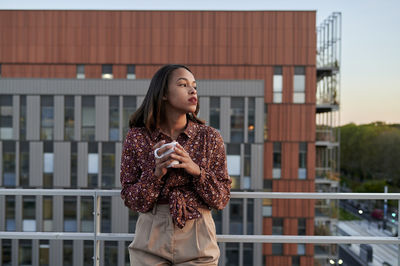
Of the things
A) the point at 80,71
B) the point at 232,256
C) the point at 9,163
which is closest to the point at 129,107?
the point at 80,71

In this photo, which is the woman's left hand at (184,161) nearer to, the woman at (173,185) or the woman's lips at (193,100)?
the woman at (173,185)

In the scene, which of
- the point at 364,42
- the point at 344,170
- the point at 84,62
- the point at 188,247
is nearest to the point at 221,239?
the point at 188,247

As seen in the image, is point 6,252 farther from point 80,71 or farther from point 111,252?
point 80,71

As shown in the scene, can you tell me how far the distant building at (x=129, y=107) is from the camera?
16969 mm

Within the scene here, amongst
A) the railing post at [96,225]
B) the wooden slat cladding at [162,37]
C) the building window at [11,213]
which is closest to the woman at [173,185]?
the railing post at [96,225]

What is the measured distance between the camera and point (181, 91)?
121 centimetres

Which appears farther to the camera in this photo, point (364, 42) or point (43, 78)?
point (364, 42)

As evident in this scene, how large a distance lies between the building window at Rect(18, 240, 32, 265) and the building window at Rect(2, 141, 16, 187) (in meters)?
3.22

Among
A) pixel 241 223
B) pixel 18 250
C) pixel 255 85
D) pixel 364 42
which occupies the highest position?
pixel 364 42

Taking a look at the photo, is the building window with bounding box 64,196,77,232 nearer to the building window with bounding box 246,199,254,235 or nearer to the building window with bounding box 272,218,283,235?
the building window with bounding box 246,199,254,235

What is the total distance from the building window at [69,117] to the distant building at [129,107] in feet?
0.18

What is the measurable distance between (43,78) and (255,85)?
11440mm

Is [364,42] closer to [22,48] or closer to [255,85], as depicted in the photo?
[255,85]

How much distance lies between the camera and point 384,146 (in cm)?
4100
